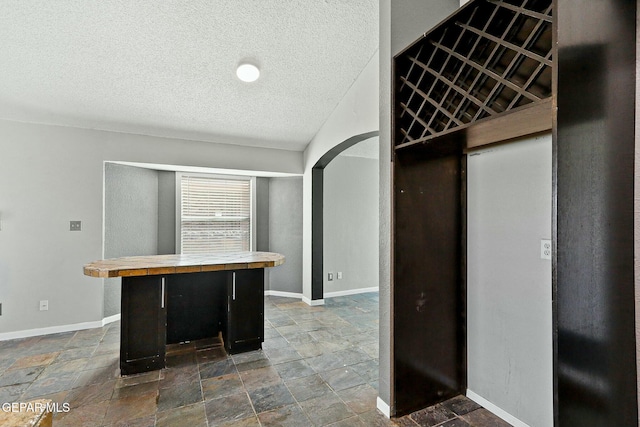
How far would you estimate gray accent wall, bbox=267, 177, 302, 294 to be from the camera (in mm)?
5195

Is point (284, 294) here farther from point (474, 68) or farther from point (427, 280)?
point (474, 68)

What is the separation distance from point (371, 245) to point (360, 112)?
109 inches

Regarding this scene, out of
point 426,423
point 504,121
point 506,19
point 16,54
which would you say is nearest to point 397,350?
point 426,423

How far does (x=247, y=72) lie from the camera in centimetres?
313

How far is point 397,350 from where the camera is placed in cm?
205

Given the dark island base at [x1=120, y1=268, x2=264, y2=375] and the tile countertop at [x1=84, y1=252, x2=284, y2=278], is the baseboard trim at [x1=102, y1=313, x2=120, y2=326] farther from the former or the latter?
the tile countertop at [x1=84, y1=252, x2=284, y2=278]

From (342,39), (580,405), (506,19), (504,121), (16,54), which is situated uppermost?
(342,39)

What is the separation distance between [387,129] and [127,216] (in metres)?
3.71

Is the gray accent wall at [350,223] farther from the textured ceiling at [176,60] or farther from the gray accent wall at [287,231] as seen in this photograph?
the textured ceiling at [176,60]

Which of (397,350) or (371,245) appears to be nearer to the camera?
(397,350)

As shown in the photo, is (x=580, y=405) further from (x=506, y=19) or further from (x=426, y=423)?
(x=506, y=19)

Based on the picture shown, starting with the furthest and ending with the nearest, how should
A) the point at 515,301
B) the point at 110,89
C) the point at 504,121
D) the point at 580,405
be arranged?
1. the point at 110,89
2. the point at 515,301
3. the point at 504,121
4. the point at 580,405

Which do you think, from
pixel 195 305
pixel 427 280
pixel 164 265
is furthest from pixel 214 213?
pixel 427 280

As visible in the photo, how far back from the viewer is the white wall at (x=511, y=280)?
1812 mm
